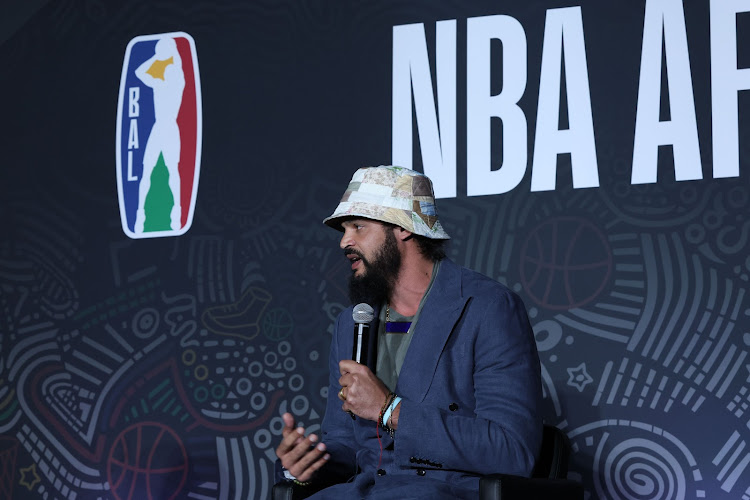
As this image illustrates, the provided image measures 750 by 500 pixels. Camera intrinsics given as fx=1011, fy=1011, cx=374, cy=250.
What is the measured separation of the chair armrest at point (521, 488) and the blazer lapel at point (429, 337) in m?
0.46

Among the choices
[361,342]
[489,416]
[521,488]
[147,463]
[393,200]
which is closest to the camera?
[521,488]

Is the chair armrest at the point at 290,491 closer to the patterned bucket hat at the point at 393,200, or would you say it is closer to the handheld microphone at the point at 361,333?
the handheld microphone at the point at 361,333

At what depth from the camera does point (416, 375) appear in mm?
3125

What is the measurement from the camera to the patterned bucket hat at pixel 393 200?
10.7ft

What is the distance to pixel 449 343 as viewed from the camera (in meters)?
3.14

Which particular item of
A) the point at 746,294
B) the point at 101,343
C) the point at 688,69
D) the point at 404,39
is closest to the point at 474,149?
the point at 404,39

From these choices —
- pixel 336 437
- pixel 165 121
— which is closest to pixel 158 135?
pixel 165 121

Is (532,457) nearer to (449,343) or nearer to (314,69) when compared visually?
(449,343)

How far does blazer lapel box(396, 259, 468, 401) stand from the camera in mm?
3111

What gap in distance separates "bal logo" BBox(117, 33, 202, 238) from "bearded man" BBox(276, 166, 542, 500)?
5.38ft

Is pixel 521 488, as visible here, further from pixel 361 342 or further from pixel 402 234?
pixel 402 234

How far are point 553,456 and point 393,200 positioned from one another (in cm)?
95

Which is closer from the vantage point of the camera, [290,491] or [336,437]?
[290,491]

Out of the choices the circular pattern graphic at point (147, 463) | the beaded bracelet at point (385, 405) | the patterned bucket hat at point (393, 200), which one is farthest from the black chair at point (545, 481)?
the circular pattern graphic at point (147, 463)
